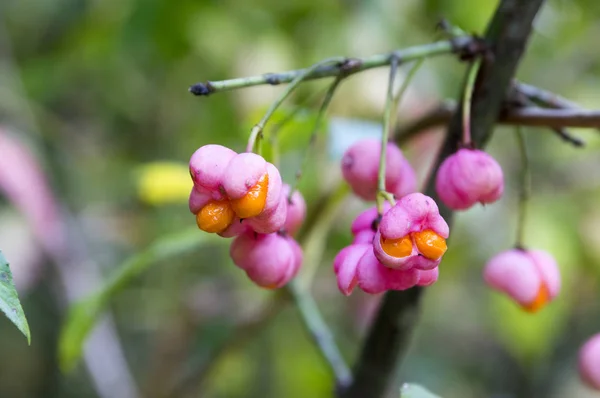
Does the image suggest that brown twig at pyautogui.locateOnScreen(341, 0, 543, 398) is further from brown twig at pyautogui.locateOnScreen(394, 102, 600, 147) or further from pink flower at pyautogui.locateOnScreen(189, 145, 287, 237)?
pink flower at pyautogui.locateOnScreen(189, 145, 287, 237)

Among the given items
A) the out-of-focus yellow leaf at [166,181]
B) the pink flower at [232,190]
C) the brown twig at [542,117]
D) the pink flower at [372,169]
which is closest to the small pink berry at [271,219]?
the pink flower at [232,190]

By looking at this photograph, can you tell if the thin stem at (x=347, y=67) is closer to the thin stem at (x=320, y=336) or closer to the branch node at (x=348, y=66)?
the branch node at (x=348, y=66)

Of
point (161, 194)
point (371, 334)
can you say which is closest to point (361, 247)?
point (371, 334)

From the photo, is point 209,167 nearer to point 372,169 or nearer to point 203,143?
point 372,169

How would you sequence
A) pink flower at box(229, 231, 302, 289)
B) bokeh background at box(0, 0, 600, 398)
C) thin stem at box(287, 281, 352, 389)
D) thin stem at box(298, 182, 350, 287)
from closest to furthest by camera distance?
pink flower at box(229, 231, 302, 289) < thin stem at box(287, 281, 352, 389) < thin stem at box(298, 182, 350, 287) < bokeh background at box(0, 0, 600, 398)

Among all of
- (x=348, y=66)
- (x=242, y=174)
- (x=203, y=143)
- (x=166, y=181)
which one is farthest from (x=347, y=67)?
(x=203, y=143)

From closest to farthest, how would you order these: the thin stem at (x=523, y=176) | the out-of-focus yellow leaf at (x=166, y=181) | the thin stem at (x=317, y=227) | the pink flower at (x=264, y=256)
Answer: the pink flower at (x=264, y=256) → the thin stem at (x=523, y=176) → the thin stem at (x=317, y=227) → the out-of-focus yellow leaf at (x=166, y=181)

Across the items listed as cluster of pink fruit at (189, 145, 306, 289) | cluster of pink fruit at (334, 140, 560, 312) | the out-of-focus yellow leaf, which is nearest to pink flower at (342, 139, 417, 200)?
cluster of pink fruit at (334, 140, 560, 312)

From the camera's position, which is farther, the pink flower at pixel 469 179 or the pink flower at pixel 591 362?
the pink flower at pixel 591 362
